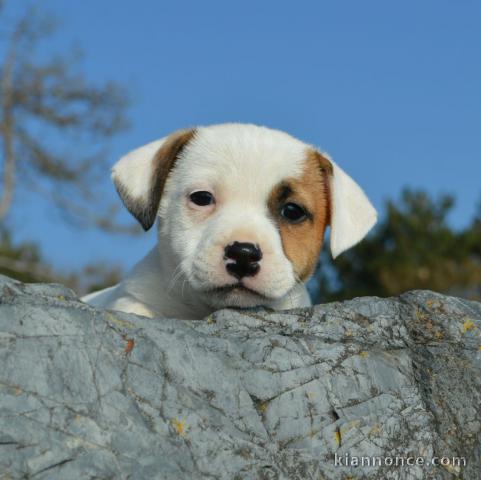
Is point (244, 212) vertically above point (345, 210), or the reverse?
point (345, 210)

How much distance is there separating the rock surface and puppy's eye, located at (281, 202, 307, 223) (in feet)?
2.99

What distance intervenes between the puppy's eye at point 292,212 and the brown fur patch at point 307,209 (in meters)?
0.02

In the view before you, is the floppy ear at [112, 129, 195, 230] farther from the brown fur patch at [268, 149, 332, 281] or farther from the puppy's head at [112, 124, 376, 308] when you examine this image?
the brown fur patch at [268, 149, 332, 281]

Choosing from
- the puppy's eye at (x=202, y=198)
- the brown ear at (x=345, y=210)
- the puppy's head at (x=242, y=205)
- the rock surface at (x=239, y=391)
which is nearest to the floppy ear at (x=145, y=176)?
the puppy's head at (x=242, y=205)

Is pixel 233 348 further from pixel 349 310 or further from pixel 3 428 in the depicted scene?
pixel 3 428

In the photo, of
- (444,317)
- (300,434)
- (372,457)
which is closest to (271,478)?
(300,434)

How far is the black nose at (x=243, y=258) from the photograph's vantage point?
15.3 ft

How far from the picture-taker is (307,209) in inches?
211

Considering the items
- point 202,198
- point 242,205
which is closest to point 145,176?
point 202,198

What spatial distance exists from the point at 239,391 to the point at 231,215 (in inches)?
57.8

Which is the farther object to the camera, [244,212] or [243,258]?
[244,212]

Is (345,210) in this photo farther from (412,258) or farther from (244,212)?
(412,258)

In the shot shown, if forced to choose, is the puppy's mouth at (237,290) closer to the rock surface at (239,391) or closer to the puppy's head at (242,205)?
the puppy's head at (242,205)

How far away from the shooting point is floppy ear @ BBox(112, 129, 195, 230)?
5.55 metres
